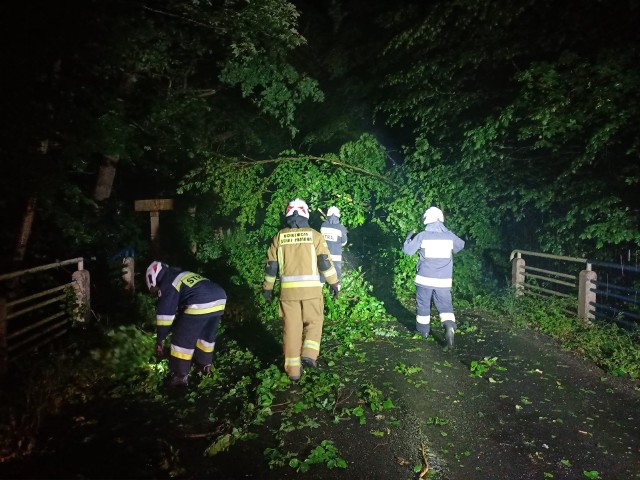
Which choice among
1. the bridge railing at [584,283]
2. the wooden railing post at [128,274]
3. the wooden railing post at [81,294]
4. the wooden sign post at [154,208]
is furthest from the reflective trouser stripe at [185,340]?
the bridge railing at [584,283]

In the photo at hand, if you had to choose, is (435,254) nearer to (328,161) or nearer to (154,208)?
(328,161)

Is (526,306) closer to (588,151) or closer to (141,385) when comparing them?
(588,151)

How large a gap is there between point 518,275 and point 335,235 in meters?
3.92

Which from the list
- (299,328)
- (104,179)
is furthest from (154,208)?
(299,328)

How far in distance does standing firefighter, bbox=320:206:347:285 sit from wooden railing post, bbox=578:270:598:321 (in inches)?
168

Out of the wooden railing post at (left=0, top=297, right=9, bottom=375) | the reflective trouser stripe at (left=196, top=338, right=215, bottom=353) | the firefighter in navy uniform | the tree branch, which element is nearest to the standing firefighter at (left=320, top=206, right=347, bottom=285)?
the tree branch

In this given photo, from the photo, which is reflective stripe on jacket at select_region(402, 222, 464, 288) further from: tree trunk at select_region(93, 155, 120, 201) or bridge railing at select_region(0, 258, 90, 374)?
tree trunk at select_region(93, 155, 120, 201)

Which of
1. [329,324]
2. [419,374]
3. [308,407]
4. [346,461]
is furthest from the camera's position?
[329,324]

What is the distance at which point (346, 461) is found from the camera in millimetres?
3502

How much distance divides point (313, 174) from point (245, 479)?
6.68 m

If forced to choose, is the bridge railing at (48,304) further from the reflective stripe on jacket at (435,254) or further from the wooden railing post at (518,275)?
the wooden railing post at (518,275)

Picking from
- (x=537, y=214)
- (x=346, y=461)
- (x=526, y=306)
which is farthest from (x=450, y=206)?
(x=346, y=461)

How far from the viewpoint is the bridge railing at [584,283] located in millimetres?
6684

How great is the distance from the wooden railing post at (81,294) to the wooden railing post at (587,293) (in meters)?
7.82
